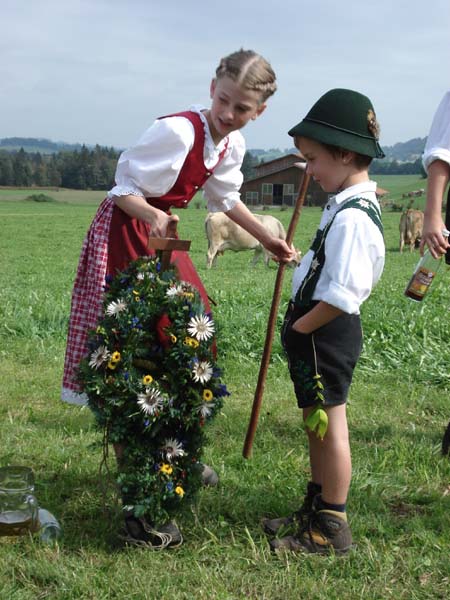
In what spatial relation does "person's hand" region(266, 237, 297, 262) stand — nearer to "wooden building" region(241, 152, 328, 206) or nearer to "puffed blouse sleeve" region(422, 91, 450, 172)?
"puffed blouse sleeve" region(422, 91, 450, 172)

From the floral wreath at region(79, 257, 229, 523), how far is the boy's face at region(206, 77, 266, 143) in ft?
2.35

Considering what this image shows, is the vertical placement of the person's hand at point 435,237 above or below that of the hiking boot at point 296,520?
above

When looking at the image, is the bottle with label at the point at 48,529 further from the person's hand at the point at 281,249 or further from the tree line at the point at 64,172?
the tree line at the point at 64,172

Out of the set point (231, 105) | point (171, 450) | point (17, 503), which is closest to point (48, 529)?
point (17, 503)

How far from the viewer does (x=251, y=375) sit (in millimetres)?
5832

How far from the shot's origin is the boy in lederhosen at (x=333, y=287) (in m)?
2.71

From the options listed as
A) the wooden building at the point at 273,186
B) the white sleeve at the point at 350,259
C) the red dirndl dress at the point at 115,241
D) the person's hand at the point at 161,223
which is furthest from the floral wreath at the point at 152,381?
the wooden building at the point at 273,186

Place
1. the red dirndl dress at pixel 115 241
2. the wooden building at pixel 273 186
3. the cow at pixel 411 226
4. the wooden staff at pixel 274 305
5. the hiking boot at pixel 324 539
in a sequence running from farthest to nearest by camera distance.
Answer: the wooden building at pixel 273 186 < the cow at pixel 411 226 < the wooden staff at pixel 274 305 < the red dirndl dress at pixel 115 241 < the hiking boot at pixel 324 539

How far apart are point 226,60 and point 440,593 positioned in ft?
7.51

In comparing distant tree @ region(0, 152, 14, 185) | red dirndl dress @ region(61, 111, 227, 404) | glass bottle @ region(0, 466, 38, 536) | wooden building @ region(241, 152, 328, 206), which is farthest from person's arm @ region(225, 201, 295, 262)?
distant tree @ region(0, 152, 14, 185)

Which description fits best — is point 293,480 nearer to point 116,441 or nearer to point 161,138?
point 116,441

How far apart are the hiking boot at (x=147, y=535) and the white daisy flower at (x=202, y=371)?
62cm

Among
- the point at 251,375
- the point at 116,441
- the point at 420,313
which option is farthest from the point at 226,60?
the point at 420,313

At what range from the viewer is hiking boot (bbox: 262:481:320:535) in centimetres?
311
